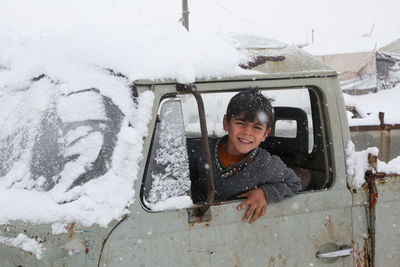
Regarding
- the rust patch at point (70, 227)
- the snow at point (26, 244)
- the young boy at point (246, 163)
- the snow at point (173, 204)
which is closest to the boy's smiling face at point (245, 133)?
the young boy at point (246, 163)

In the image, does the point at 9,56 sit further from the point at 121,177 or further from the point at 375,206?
the point at 375,206

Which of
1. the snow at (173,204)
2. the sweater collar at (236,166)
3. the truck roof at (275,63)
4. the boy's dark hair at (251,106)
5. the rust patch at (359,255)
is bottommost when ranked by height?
the rust patch at (359,255)

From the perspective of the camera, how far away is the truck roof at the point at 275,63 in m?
1.86

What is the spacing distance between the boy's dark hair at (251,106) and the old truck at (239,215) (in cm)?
7

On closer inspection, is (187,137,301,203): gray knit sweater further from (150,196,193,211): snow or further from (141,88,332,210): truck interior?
(150,196,193,211): snow

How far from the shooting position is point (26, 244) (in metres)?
→ 1.45

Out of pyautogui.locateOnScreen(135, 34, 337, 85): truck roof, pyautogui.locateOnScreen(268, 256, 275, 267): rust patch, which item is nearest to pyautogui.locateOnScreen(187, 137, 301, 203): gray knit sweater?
pyautogui.locateOnScreen(268, 256, 275, 267): rust patch

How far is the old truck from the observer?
153 centimetres

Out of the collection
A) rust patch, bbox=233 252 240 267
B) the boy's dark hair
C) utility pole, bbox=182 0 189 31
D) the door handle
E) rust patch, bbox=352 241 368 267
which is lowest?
rust patch, bbox=352 241 368 267

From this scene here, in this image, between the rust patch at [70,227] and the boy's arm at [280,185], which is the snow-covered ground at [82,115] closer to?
the rust patch at [70,227]

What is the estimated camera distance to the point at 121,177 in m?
1.58

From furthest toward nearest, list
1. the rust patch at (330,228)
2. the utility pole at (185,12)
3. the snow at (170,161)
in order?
the utility pole at (185,12) < the rust patch at (330,228) < the snow at (170,161)

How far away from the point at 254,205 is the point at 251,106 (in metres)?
0.52

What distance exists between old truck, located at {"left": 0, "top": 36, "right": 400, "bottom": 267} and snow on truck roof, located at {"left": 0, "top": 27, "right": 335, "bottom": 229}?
0.04m
